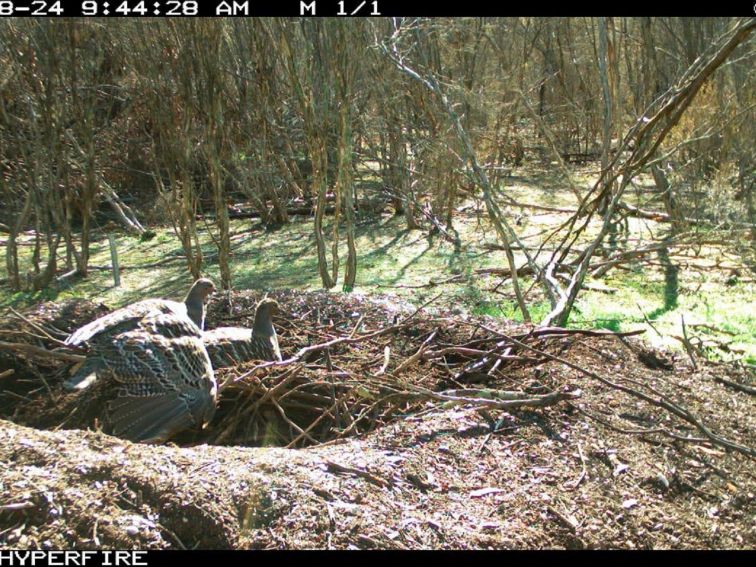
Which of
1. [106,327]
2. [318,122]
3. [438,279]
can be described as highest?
[318,122]

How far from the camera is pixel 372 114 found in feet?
37.8

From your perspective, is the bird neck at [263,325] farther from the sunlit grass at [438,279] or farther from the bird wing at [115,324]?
the sunlit grass at [438,279]

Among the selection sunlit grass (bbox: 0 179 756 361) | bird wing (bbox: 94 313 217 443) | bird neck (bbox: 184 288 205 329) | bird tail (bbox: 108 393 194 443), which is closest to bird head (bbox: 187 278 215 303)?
bird neck (bbox: 184 288 205 329)

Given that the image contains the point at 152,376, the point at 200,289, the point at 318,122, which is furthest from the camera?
the point at 318,122

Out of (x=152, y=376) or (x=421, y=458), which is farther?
(x=152, y=376)

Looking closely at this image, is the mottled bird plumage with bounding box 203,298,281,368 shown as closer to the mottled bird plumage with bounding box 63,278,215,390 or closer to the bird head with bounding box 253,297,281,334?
the bird head with bounding box 253,297,281,334

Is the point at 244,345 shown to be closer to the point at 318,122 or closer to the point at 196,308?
the point at 196,308

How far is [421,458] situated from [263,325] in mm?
1936

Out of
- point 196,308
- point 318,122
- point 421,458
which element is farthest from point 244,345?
point 318,122

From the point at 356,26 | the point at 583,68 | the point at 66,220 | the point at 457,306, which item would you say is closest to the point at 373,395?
the point at 457,306

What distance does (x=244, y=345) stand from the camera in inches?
197

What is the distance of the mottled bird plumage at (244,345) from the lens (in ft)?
16.2

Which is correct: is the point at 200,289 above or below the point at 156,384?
above

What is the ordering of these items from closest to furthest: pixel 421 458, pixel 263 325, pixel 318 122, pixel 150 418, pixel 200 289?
pixel 421 458 → pixel 150 418 → pixel 263 325 → pixel 200 289 → pixel 318 122
